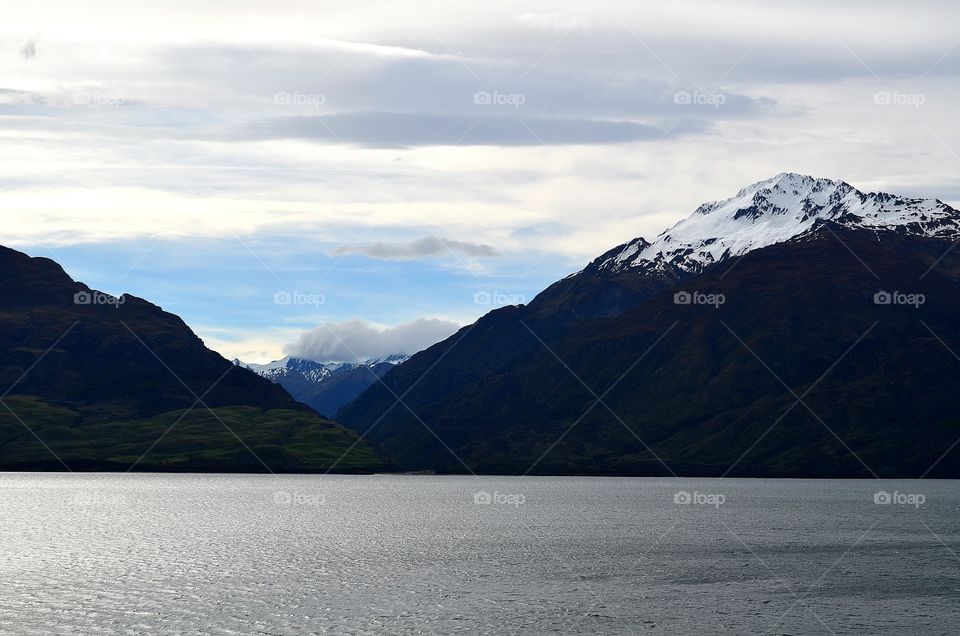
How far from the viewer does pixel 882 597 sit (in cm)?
11825

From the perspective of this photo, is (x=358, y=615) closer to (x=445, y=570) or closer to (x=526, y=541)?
(x=445, y=570)

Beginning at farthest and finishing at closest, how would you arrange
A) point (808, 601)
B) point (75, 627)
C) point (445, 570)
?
point (445, 570)
point (808, 601)
point (75, 627)

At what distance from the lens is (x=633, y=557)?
15912cm

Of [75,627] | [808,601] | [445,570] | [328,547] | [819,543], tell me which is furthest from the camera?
[819,543]

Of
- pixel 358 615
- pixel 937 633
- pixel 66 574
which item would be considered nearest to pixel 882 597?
pixel 937 633

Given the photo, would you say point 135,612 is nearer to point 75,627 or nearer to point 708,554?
point 75,627

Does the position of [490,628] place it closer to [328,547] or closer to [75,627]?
[75,627]

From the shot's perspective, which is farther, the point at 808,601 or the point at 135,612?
the point at 808,601

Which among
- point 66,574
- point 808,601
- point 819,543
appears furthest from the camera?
point 819,543

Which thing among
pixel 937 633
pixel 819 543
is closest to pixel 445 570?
pixel 937 633

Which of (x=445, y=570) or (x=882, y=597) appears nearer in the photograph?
(x=882, y=597)

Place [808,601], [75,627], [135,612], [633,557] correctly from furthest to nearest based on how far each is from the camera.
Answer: [633,557] < [808,601] < [135,612] < [75,627]

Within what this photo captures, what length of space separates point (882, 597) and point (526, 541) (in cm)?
8033

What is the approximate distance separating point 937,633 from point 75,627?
77864 mm
